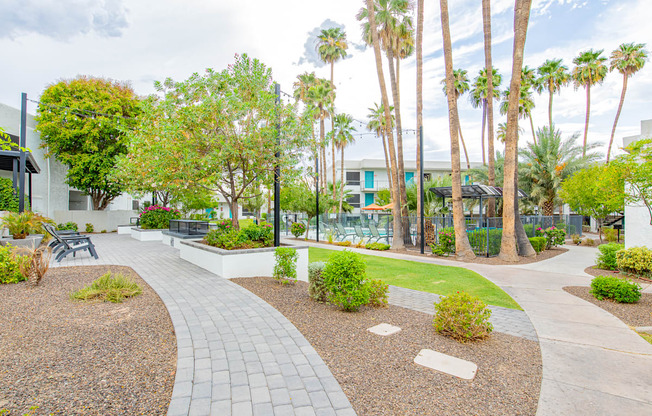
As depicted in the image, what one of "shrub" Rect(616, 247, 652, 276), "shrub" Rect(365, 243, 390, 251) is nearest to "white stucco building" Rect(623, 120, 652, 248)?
"shrub" Rect(616, 247, 652, 276)

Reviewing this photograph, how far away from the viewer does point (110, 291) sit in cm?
575

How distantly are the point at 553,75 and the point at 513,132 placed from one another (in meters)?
23.3

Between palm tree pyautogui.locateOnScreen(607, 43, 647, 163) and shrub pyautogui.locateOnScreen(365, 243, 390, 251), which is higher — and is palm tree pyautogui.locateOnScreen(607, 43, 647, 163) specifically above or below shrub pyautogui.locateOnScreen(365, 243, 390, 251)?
above

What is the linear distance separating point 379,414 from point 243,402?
3.51 ft

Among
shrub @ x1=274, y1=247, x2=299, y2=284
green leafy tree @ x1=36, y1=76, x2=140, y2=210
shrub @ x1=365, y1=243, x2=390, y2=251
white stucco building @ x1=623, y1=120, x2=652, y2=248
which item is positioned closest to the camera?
shrub @ x1=274, y1=247, x2=299, y2=284

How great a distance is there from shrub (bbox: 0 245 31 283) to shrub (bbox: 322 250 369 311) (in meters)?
6.13

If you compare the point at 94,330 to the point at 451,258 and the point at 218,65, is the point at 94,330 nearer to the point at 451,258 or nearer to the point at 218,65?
the point at 218,65

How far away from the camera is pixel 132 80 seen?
24469mm

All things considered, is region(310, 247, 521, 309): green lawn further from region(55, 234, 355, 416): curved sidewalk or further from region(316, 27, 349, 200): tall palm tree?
region(316, 27, 349, 200): tall palm tree

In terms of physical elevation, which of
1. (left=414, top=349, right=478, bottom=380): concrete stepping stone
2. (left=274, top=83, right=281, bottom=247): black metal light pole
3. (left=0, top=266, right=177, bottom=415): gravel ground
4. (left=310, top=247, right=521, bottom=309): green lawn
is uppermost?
(left=274, top=83, right=281, bottom=247): black metal light pole

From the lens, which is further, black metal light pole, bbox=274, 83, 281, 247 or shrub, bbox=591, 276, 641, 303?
black metal light pole, bbox=274, 83, 281, 247

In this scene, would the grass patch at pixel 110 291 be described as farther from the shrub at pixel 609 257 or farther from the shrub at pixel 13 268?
the shrub at pixel 609 257

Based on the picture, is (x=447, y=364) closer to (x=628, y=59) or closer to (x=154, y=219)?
(x=154, y=219)

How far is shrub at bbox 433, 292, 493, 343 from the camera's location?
13.4ft
